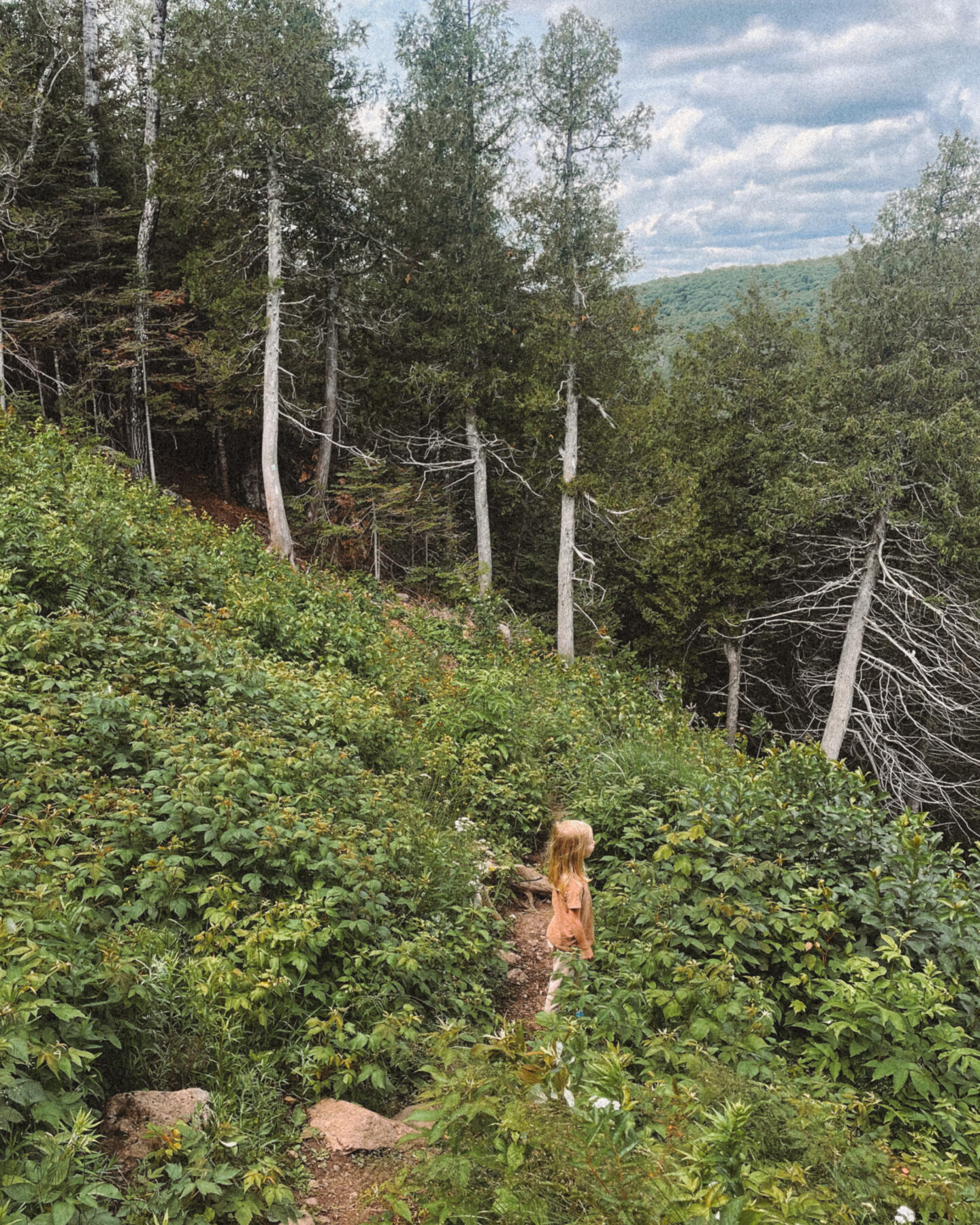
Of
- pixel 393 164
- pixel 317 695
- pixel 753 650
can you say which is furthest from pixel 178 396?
pixel 753 650

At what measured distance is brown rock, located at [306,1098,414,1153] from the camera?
10.9 ft

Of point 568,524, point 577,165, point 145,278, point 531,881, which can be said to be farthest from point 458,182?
point 531,881

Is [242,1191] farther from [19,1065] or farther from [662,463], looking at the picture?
[662,463]

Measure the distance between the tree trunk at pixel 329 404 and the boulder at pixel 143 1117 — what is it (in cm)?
1482

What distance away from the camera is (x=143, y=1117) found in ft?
9.71

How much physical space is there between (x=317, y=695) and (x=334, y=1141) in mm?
4010

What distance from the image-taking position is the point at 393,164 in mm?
15359

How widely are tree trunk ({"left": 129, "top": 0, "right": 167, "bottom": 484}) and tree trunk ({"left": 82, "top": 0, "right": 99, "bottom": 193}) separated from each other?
123 centimetres

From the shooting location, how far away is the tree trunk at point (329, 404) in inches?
676

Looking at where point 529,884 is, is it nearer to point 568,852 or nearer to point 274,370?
point 568,852

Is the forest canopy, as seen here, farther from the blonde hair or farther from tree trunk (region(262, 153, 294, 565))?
the blonde hair

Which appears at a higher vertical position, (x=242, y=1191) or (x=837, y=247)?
(x=837, y=247)

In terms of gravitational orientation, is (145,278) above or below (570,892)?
above

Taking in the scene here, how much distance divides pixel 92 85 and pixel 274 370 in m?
7.97
